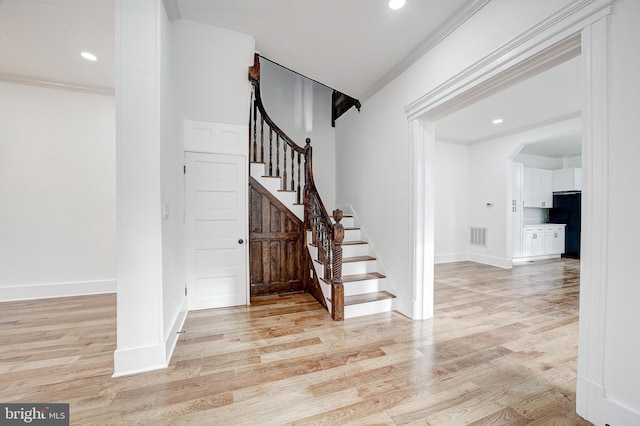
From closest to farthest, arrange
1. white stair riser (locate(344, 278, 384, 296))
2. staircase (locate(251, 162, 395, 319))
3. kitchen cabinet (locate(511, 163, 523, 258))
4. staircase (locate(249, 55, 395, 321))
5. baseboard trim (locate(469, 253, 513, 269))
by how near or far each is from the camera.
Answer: staircase (locate(249, 55, 395, 321))
staircase (locate(251, 162, 395, 319))
white stair riser (locate(344, 278, 384, 296))
baseboard trim (locate(469, 253, 513, 269))
kitchen cabinet (locate(511, 163, 523, 258))

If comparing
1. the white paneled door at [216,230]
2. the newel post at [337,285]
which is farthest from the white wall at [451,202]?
the white paneled door at [216,230]

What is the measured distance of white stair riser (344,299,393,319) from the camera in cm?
284

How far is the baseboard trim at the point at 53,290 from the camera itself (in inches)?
129

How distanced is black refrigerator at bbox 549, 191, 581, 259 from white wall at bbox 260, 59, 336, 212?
263 inches

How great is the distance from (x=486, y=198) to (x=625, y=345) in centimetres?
513

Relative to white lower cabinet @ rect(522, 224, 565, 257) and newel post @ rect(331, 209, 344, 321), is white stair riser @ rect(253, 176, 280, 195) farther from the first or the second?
white lower cabinet @ rect(522, 224, 565, 257)

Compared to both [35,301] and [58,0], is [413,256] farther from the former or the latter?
[35,301]

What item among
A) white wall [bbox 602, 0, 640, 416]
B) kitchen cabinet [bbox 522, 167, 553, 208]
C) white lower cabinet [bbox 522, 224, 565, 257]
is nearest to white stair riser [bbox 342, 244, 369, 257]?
white wall [bbox 602, 0, 640, 416]

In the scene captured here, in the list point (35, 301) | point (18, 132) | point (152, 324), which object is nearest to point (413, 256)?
point (152, 324)

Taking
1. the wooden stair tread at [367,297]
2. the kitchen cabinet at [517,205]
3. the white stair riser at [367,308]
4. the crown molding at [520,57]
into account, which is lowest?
→ the white stair riser at [367,308]

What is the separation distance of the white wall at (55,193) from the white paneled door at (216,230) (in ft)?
5.94

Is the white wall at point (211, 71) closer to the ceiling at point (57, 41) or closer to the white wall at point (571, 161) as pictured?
the ceiling at point (57, 41)

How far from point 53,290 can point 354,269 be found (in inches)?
173

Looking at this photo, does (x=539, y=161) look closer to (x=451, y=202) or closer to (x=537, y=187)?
(x=537, y=187)
